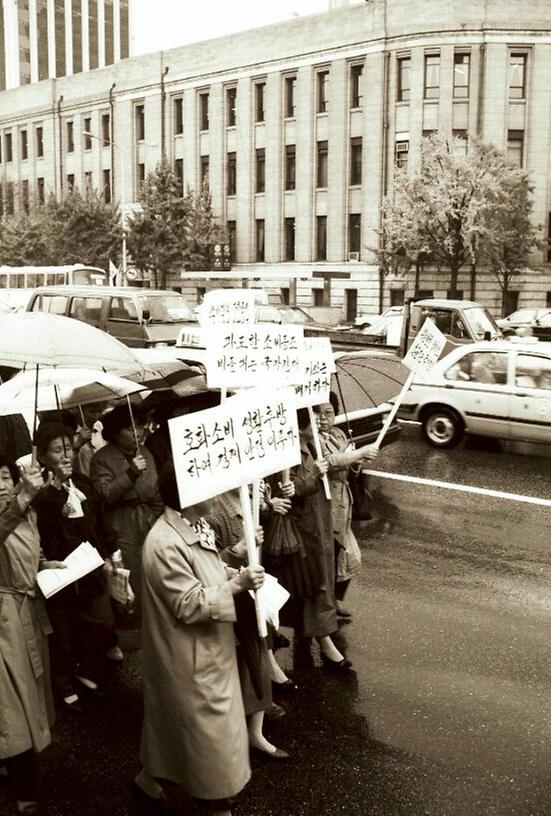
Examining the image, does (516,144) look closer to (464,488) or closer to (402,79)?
(402,79)

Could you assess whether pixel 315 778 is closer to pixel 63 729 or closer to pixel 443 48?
pixel 63 729

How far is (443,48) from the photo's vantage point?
4072 cm

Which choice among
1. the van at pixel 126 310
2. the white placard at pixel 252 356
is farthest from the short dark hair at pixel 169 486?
the van at pixel 126 310

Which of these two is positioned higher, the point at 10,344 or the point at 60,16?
the point at 60,16

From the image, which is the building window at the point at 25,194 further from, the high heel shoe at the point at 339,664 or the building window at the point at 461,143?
the high heel shoe at the point at 339,664

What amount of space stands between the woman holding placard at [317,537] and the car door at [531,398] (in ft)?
23.6

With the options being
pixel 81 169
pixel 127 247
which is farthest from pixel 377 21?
pixel 81 169

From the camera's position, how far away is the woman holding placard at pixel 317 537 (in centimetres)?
538

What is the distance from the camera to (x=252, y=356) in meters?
5.56

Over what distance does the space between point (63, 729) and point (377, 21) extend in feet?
139

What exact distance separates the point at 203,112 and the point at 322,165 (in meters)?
8.72

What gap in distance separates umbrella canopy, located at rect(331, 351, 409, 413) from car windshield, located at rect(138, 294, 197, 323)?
683 centimetres

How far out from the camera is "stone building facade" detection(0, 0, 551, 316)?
40.7m

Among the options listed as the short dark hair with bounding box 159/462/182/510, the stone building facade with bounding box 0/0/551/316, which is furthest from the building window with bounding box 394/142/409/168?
the short dark hair with bounding box 159/462/182/510
